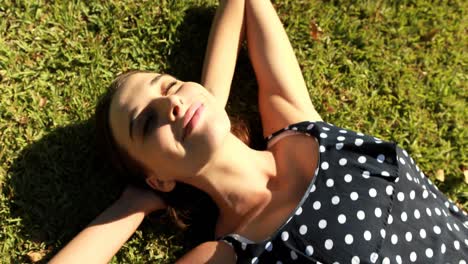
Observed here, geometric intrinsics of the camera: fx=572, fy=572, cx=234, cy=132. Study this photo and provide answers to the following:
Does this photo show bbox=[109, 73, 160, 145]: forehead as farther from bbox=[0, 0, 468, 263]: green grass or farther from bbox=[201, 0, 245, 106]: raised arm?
bbox=[0, 0, 468, 263]: green grass

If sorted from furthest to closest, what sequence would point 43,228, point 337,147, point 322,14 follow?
point 322,14 → point 43,228 → point 337,147

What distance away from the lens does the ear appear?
374cm

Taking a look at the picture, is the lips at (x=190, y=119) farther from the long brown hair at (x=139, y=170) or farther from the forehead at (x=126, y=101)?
the long brown hair at (x=139, y=170)

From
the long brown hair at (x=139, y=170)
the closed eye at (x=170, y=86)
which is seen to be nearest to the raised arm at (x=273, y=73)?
the long brown hair at (x=139, y=170)

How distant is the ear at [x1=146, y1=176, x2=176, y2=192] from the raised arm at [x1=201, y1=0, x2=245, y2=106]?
2.47 ft

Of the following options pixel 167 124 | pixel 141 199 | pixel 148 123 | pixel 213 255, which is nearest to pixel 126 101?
pixel 148 123

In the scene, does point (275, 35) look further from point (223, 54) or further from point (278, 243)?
point (278, 243)

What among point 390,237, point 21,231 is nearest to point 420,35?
point 390,237

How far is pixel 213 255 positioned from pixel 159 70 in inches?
62.9

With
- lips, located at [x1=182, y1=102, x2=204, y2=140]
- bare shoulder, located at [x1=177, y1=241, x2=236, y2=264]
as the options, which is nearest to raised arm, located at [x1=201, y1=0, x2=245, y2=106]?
lips, located at [x1=182, y1=102, x2=204, y2=140]

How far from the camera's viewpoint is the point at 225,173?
149 inches

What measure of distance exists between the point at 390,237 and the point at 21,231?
2502 mm

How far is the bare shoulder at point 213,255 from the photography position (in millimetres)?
3660

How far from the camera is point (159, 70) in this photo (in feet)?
14.8
